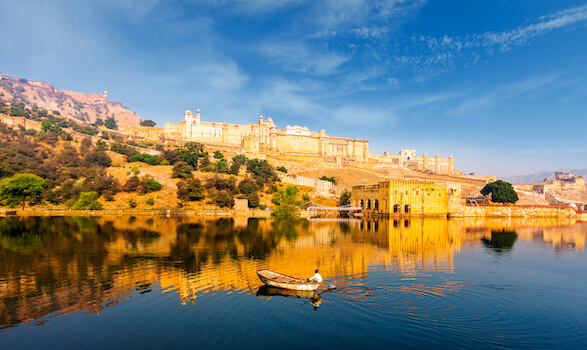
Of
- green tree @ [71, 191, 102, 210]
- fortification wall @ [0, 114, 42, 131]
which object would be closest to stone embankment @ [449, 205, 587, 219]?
green tree @ [71, 191, 102, 210]

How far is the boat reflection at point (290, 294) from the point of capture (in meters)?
12.0

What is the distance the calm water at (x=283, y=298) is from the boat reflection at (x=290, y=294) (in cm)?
8

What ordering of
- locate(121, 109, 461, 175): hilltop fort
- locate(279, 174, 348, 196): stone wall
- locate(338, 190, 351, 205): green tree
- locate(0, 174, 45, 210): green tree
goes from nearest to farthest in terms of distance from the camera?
locate(0, 174, 45, 210): green tree
locate(338, 190, 351, 205): green tree
locate(279, 174, 348, 196): stone wall
locate(121, 109, 461, 175): hilltop fort

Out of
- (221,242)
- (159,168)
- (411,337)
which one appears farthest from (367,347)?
(159,168)

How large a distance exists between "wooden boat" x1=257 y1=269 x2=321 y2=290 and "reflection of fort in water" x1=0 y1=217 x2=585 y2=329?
0.59 m

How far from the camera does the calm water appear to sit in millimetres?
8812

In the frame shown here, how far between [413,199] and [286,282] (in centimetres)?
4434

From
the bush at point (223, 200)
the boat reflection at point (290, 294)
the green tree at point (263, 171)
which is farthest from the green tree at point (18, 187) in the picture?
the boat reflection at point (290, 294)

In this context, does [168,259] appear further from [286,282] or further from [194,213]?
[194,213]

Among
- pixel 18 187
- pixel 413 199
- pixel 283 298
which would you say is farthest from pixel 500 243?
pixel 18 187

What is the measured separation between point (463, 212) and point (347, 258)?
44289mm

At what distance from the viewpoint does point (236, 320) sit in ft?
32.4

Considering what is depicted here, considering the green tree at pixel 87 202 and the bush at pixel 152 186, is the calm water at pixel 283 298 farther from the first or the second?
the bush at pixel 152 186

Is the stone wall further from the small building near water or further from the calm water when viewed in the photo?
the calm water
